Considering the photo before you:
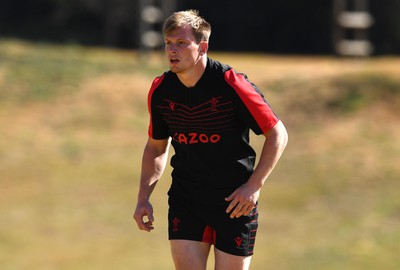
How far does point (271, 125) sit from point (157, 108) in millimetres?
813

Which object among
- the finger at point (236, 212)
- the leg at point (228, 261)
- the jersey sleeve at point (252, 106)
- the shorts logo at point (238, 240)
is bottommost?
the leg at point (228, 261)

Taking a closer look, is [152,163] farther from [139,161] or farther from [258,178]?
[139,161]

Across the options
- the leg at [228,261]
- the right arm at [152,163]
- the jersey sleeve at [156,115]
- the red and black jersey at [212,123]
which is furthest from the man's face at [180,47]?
the leg at [228,261]

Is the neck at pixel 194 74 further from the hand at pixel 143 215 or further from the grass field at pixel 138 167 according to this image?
the grass field at pixel 138 167

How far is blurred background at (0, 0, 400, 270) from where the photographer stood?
17.4 metres

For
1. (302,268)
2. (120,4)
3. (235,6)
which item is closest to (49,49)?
(120,4)

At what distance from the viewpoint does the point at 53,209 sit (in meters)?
19.2

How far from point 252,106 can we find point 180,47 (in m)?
0.59

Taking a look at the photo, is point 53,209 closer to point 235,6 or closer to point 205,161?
point 205,161

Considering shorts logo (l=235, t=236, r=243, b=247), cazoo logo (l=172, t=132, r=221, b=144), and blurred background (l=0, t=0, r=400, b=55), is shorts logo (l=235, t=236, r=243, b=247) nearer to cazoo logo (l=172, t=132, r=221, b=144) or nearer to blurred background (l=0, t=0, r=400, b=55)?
cazoo logo (l=172, t=132, r=221, b=144)

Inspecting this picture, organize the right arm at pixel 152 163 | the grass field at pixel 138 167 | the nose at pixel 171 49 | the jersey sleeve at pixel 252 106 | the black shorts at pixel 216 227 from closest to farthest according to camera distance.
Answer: the nose at pixel 171 49
the jersey sleeve at pixel 252 106
the black shorts at pixel 216 227
the right arm at pixel 152 163
the grass field at pixel 138 167

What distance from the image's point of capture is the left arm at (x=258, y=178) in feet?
22.9

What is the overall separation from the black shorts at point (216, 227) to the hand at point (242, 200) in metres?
0.19

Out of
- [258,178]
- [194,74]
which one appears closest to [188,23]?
[194,74]
